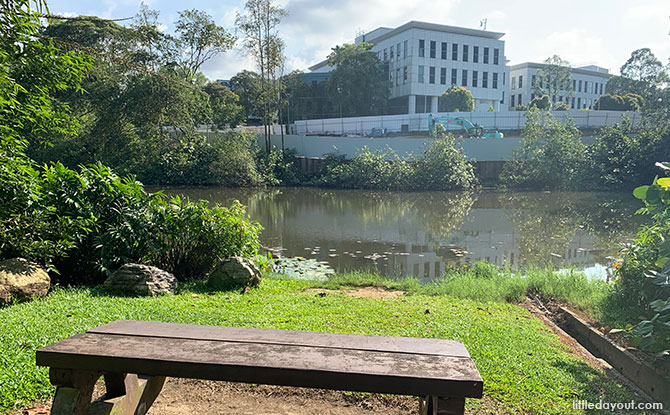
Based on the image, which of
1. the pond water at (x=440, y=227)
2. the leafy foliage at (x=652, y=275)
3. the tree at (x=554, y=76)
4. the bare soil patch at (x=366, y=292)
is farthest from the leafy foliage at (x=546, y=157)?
the tree at (x=554, y=76)

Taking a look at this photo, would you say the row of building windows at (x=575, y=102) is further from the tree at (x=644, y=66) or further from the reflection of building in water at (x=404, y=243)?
the reflection of building in water at (x=404, y=243)

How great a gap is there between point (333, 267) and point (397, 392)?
7.74 m

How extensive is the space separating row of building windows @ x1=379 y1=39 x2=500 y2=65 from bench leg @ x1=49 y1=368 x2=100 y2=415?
5409cm

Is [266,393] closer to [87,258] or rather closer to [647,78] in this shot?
[87,258]

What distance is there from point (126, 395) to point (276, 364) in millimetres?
1130

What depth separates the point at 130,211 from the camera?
6.47m

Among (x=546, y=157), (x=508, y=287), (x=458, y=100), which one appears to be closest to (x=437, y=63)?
(x=458, y=100)

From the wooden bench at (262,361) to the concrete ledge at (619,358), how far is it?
2.22m

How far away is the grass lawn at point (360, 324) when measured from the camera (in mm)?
3373

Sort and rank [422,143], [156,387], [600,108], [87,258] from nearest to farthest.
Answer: [156,387] → [87,258] → [422,143] → [600,108]

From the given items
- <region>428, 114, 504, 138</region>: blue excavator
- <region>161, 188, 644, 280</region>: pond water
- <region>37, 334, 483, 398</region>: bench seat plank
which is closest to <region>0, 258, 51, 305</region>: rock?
<region>37, 334, 483, 398</region>: bench seat plank

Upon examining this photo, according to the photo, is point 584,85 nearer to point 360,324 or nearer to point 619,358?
point 619,358

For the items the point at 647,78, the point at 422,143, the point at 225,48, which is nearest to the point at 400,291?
the point at 422,143

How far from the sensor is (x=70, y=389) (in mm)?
2461
